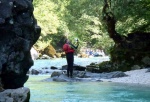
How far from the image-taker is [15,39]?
8586mm

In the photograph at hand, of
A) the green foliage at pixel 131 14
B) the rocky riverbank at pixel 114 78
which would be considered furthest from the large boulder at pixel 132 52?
the rocky riverbank at pixel 114 78

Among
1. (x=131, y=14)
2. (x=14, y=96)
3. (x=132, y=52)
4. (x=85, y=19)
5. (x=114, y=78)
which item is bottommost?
(x=14, y=96)

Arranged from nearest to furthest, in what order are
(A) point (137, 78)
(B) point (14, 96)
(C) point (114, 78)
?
→ (B) point (14, 96), (A) point (137, 78), (C) point (114, 78)

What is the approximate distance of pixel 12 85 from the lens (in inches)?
360

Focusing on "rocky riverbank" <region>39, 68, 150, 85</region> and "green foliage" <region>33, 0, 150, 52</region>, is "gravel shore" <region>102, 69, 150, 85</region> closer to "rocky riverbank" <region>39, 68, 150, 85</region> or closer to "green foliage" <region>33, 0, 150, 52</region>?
"rocky riverbank" <region>39, 68, 150, 85</region>

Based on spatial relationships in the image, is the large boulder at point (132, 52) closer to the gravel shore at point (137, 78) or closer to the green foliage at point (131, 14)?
the green foliage at point (131, 14)

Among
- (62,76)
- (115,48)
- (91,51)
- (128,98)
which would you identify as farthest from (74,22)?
(128,98)

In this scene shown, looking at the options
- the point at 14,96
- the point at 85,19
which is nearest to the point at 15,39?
the point at 14,96

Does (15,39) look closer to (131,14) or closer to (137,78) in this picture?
(137,78)

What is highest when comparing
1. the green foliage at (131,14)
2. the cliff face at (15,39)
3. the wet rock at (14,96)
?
the green foliage at (131,14)

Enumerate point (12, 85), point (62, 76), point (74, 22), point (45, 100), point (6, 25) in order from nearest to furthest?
point (6, 25)
point (12, 85)
point (45, 100)
point (62, 76)
point (74, 22)

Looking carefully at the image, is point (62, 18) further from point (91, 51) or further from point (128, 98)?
point (128, 98)

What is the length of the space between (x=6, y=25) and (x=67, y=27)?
46.0 m

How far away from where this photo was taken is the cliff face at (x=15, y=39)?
8375 millimetres
